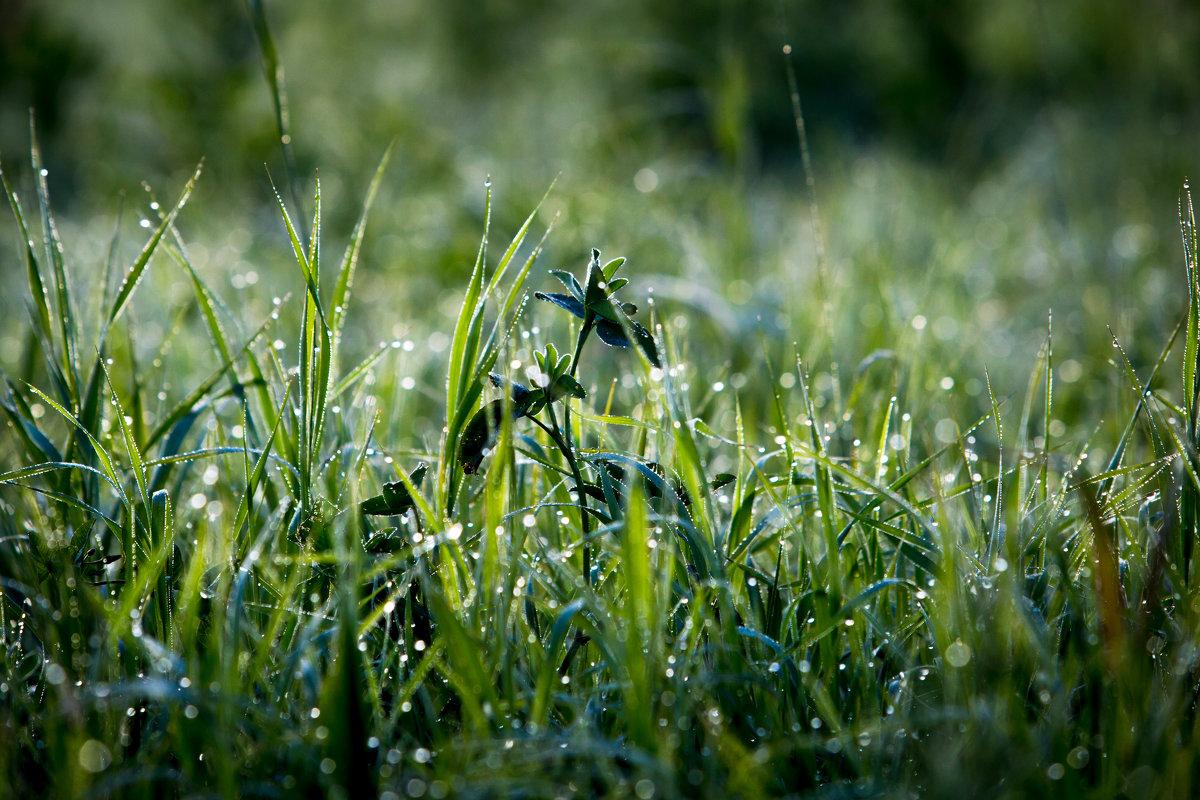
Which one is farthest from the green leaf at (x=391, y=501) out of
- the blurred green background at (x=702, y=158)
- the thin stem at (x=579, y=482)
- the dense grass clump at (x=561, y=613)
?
the blurred green background at (x=702, y=158)

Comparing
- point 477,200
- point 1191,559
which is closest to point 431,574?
point 1191,559

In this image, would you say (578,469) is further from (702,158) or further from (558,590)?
(702,158)

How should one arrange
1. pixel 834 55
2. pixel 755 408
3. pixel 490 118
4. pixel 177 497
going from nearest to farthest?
pixel 177 497, pixel 755 408, pixel 490 118, pixel 834 55

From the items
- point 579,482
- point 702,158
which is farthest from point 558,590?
point 702,158

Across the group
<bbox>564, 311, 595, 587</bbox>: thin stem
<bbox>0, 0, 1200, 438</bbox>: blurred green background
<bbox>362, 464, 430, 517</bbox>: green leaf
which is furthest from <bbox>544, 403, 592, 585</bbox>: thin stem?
<bbox>0, 0, 1200, 438</bbox>: blurred green background

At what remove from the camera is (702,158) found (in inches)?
174

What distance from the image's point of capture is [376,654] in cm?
78

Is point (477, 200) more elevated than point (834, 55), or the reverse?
point (834, 55)

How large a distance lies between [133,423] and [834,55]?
22.1 feet

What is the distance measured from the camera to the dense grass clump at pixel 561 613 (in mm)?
600

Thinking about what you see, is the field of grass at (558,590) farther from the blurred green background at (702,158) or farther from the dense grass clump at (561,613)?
the blurred green background at (702,158)

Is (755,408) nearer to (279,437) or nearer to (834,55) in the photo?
(279,437)

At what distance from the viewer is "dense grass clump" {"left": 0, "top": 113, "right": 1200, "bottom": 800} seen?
60cm

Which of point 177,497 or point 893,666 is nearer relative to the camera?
point 893,666
